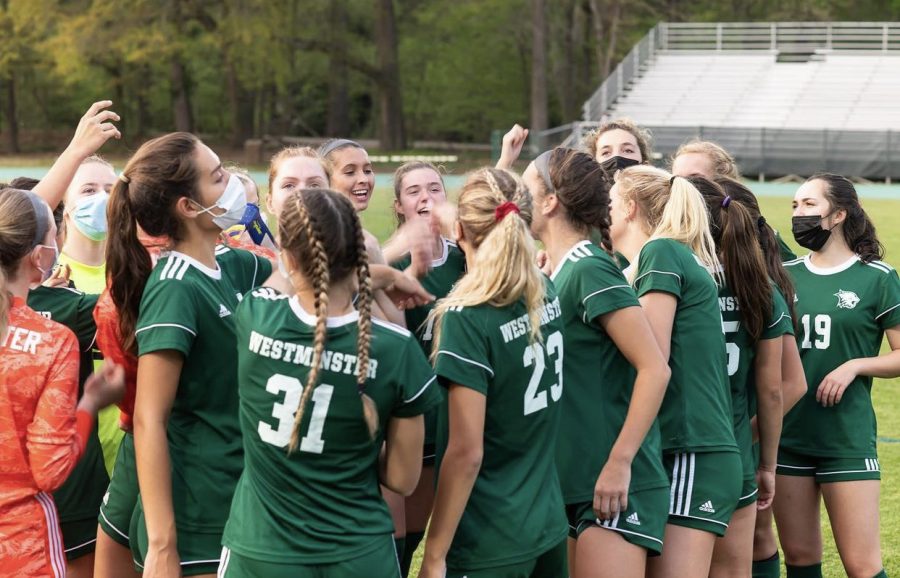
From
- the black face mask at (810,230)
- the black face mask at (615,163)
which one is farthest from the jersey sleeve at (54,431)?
the black face mask at (810,230)

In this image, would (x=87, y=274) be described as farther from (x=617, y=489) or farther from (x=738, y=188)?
(x=738, y=188)

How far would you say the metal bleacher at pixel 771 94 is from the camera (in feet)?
104

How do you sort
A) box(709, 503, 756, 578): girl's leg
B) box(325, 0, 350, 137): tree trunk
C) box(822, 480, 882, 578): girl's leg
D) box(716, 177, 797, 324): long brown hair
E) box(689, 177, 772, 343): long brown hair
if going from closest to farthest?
box(689, 177, 772, 343): long brown hair → box(709, 503, 756, 578): girl's leg → box(716, 177, 797, 324): long brown hair → box(822, 480, 882, 578): girl's leg → box(325, 0, 350, 137): tree trunk

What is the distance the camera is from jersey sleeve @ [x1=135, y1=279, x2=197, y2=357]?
3049 mm

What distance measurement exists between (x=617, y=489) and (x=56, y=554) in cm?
169

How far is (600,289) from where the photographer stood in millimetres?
3410

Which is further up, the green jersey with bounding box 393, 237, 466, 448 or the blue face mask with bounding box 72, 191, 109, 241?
the blue face mask with bounding box 72, 191, 109, 241

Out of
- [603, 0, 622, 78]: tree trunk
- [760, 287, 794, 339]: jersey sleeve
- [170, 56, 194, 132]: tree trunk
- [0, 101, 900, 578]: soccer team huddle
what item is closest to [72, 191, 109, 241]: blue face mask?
[0, 101, 900, 578]: soccer team huddle

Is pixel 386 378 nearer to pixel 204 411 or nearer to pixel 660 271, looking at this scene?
pixel 204 411

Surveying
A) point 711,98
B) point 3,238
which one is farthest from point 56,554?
point 711,98

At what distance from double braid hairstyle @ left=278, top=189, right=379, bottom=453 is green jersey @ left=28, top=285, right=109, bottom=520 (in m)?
1.16

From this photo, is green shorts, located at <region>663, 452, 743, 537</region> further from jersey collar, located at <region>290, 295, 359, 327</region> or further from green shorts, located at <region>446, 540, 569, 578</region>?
jersey collar, located at <region>290, 295, 359, 327</region>

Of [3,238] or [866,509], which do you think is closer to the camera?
[3,238]

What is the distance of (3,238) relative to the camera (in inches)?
132
